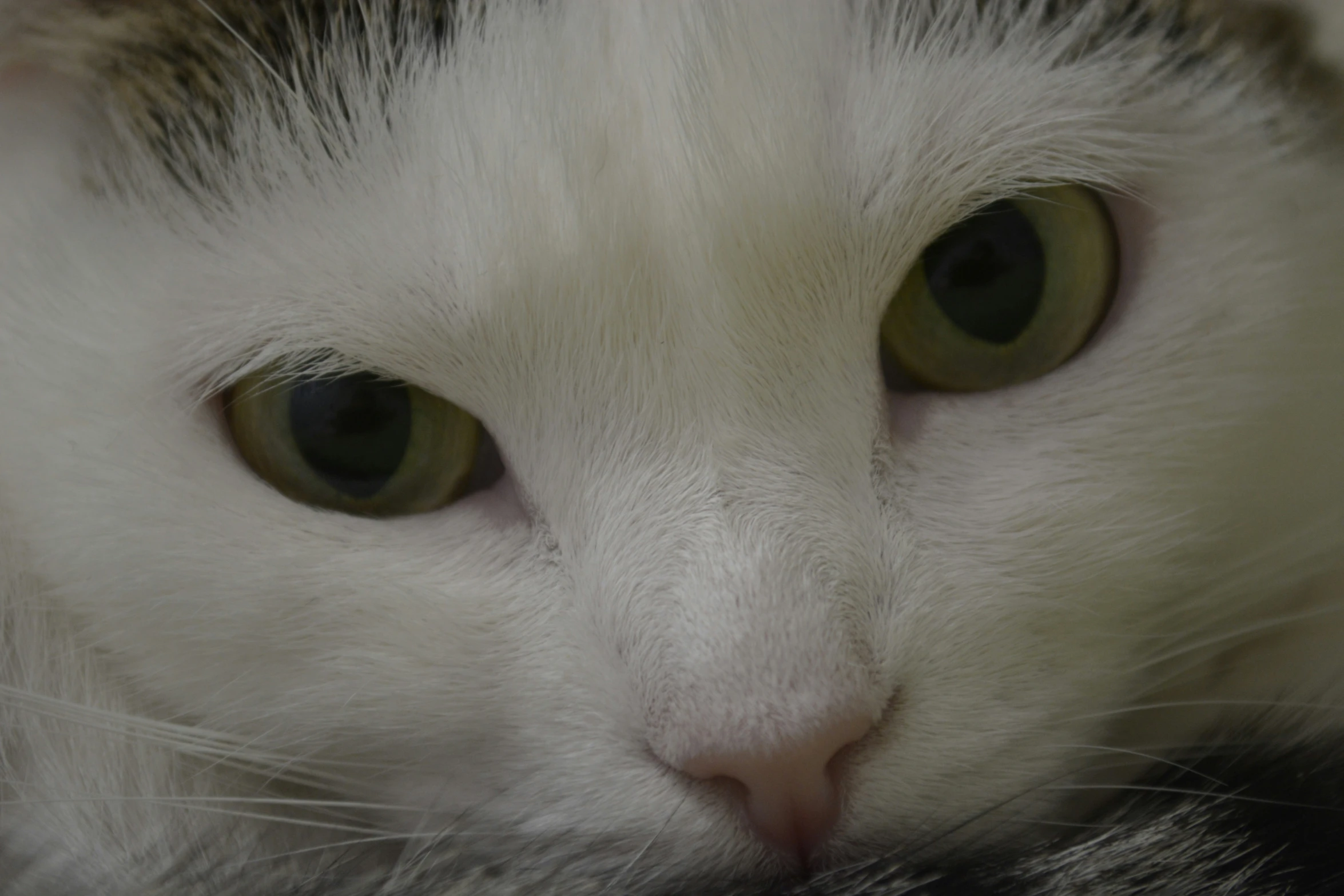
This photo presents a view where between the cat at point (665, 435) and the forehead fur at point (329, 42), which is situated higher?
the forehead fur at point (329, 42)

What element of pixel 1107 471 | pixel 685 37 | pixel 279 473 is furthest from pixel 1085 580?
pixel 279 473

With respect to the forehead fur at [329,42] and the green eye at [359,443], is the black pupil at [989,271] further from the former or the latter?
the green eye at [359,443]

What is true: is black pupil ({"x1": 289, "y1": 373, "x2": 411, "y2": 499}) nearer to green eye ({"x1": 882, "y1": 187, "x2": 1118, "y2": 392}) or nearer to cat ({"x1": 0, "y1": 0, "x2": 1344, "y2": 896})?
cat ({"x1": 0, "y1": 0, "x2": 1344, "y2": 896})

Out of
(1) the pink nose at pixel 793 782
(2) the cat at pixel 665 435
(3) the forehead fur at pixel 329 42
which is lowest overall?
(1) the pink nose at pixel 793 782

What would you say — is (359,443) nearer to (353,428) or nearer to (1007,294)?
(353,428)

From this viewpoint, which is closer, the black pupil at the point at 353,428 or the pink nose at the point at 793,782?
the pink nose at the point at 793,782

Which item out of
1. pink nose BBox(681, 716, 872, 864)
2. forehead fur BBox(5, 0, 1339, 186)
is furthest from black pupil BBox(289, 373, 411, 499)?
pink nose BBox(681, 716, 872, 864)

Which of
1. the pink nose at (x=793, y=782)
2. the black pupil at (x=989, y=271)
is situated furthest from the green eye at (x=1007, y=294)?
the pink nose at (x=793, y=782)
